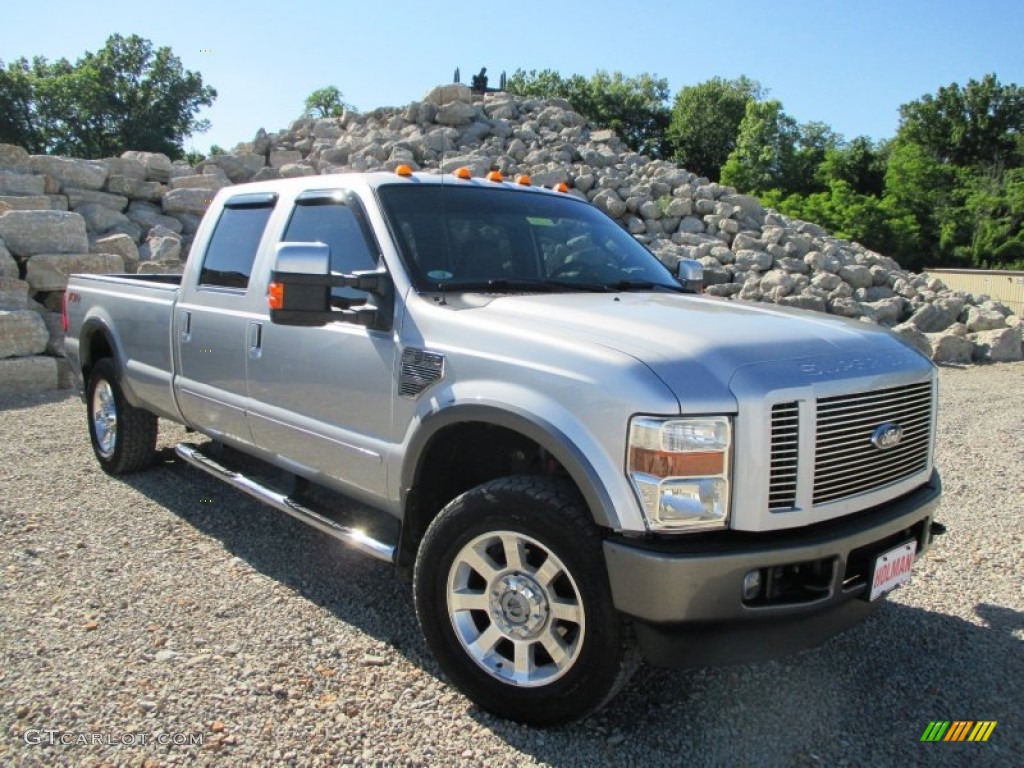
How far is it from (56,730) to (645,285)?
3143mm

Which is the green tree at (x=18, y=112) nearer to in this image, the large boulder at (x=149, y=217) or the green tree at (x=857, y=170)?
the large boulder at (x=149, y=217)

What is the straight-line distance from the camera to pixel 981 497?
5.84 meters

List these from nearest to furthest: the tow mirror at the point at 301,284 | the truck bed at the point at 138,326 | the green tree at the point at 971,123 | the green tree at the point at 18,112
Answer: the tow mirror at the point at 301,284 → the truck bed at the point at 138,326 → the green tree at the point at 18,112 → the green tree at the point at 971,123

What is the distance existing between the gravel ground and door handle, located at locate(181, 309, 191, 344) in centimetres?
117

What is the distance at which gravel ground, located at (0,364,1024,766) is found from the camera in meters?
2.83

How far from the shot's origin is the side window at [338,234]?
12.1 feet

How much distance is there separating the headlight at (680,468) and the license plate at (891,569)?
0.73 metres

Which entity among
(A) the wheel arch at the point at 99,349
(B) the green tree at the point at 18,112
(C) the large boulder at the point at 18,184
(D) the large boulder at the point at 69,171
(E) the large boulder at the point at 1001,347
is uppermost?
(B) the green tree at the point at 18,112

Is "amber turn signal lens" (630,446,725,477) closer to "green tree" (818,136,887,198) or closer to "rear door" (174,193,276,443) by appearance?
"rear door" (174,193,276,443)

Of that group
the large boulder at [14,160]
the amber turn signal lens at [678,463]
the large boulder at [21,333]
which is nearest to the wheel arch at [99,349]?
the amber turn signal lens at [678,463]

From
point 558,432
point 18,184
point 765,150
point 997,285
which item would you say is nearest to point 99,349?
point 558,432

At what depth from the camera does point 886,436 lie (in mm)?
2891

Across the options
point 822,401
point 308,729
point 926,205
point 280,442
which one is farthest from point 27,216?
point 926,205

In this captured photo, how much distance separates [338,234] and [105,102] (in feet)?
204
